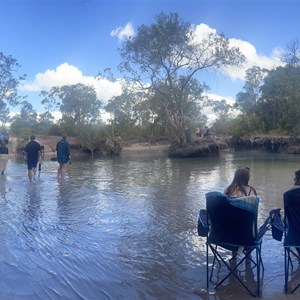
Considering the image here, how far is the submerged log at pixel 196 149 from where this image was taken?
1255 inches

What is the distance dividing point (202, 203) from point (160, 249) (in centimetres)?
362

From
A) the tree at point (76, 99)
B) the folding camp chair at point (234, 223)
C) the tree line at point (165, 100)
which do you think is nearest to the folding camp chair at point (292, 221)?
the folding camp chair at point (234, 223)

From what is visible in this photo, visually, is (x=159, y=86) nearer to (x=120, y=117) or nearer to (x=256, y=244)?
(x=120, y=117)

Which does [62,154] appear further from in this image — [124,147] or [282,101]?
[124,147]

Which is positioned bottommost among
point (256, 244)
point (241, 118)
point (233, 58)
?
point (256, 244)

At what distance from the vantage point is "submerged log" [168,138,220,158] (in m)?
31.9

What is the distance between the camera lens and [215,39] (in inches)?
1196

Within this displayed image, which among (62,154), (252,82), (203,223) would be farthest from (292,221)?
(252,82)

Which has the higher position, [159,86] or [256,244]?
[159,86]

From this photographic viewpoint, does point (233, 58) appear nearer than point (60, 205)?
No

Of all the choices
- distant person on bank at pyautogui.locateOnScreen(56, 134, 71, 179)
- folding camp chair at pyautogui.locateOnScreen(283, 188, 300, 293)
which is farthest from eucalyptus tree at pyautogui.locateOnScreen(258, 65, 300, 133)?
folding camp chair at pyautogui.locateOnScreen(283, 188, 300, 293)

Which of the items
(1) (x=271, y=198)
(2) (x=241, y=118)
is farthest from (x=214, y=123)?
(1) (x=271, y=198)

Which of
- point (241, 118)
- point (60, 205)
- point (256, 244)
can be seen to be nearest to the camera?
point (256, 244)

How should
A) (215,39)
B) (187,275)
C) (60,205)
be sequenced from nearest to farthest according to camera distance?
(187,275), (60,205), (215,39)
